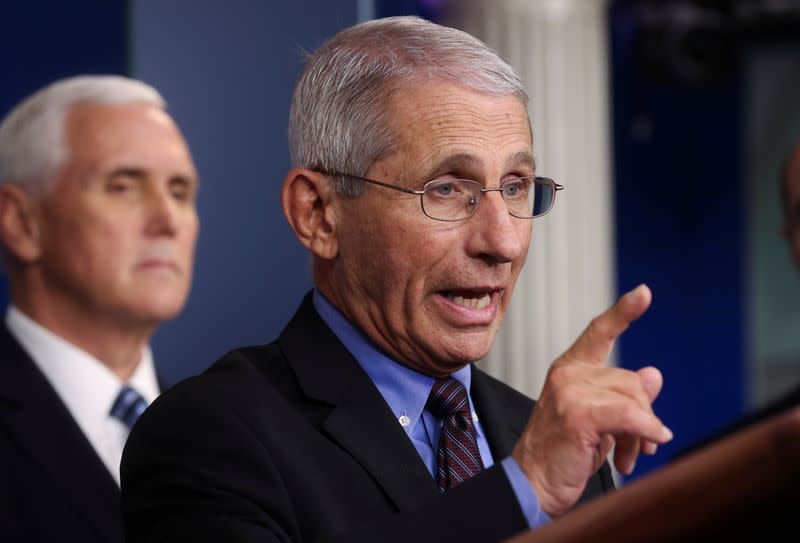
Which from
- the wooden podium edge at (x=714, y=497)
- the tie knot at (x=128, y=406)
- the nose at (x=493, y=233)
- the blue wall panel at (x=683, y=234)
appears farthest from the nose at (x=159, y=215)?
the blue wall panel at (x=683, y=234)

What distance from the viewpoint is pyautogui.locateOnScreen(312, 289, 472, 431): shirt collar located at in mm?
1315

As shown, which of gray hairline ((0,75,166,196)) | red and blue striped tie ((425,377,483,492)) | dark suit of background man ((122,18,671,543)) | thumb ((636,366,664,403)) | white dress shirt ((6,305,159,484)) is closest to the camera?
thumb ((636,366,664,403))

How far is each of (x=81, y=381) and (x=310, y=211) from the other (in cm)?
87

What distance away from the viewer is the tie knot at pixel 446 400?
132 centimetres

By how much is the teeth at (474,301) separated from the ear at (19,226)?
1.12 meters

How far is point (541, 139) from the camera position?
11.5ft

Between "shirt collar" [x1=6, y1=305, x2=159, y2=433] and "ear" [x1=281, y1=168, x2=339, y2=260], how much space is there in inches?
32.3

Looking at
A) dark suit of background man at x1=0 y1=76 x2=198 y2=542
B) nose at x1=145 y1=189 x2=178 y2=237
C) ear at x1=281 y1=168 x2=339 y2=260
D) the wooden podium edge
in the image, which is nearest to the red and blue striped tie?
ear at x1=281 y1=168 x2=339 y2=260

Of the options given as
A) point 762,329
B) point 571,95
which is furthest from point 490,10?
point 762,329

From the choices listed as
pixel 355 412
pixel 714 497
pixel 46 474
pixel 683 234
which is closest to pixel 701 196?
pixel 683 234

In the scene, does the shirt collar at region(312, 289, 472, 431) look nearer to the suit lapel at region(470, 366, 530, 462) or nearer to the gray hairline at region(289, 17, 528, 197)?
the suit lapel at region(470, 366, 530, 462)

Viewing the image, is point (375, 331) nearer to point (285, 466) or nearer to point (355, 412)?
point (355, 412)

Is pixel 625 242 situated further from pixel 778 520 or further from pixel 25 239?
pixel 778 520

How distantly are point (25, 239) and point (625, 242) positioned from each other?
3414 mm
